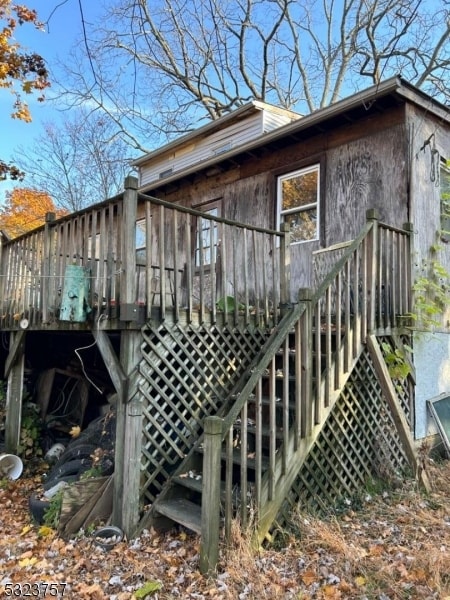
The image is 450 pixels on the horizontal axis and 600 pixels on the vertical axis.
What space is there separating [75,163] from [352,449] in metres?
23.9

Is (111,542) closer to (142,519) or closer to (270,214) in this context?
(142,519)

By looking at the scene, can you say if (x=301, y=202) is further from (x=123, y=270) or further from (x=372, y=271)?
(x=123, y=270)

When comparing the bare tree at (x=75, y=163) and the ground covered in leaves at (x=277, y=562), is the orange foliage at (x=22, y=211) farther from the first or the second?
the ground covered in leaves at (x=277, y=562)

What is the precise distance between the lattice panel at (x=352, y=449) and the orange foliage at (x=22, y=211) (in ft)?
62.1

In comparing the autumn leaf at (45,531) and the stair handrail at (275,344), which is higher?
the stair handrail at (275,344)

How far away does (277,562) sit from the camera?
330 centimetres

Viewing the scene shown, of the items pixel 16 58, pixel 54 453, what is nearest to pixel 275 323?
pixel 54 453

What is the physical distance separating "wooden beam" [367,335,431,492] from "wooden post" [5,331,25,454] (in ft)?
16.0


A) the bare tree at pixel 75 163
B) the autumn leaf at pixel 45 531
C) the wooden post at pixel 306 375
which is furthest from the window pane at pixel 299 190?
the bare tree at pixel 75 163

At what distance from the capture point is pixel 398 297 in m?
5.55

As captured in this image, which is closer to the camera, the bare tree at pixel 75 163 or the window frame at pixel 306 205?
the window frame at pixel 306 205

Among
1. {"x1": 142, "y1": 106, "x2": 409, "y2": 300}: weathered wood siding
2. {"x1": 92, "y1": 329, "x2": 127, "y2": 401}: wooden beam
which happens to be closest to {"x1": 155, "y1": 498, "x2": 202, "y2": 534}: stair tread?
{"x1": 92, "y1": 329, "x2": 127, "y2": 401}: wooden beam

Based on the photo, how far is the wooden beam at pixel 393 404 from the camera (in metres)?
4.84

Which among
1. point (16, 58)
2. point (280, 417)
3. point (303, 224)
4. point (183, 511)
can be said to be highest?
point (16, 58)
